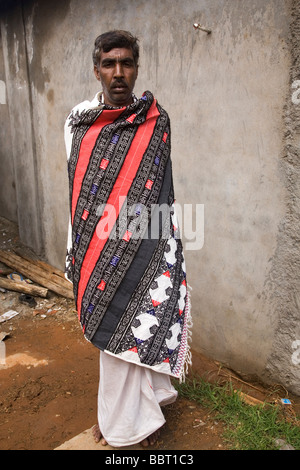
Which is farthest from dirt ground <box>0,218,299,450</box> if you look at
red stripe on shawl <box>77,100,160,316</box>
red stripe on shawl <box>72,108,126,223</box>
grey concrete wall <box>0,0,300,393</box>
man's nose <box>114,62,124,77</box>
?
man's nose <box>114,62,124,77</box>

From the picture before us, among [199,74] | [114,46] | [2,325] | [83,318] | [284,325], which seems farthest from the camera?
[2,325]

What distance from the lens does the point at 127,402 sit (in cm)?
232

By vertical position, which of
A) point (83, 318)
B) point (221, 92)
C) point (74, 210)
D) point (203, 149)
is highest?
point (221, 92)

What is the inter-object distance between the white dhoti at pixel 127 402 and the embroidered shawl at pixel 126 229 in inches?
4.9

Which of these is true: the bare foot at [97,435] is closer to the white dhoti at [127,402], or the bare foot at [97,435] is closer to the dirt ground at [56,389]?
the white dhoti at [127,402]

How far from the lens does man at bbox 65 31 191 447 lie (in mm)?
2193

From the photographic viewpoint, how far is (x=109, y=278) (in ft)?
7.37

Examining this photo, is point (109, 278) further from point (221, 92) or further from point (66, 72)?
point (66, 72)

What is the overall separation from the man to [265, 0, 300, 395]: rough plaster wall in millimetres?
1009

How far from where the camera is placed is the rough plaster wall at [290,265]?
2.73 m

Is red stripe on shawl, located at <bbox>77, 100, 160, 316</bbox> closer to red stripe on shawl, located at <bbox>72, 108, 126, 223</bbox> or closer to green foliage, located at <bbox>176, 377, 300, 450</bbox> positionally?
red stripe on shawl, located at <bbox>72, 108, 126, 223</bbox>

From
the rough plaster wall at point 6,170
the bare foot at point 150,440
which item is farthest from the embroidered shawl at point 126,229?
the rough plaster wall at point 6,170
